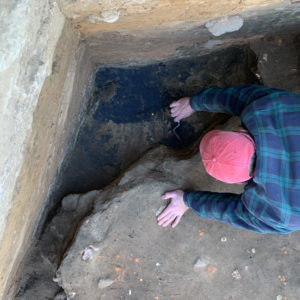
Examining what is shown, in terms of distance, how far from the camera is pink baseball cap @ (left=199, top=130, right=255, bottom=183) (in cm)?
104

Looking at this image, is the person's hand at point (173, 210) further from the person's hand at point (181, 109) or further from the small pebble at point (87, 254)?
the person's hand at point (181, 109)

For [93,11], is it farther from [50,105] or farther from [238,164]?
[238,164]

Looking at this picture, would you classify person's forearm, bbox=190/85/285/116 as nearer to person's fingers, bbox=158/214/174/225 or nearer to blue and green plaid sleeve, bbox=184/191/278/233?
blue and green plaid sleeve, bbox=184/191/278/233

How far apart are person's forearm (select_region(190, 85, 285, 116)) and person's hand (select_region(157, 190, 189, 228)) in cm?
48

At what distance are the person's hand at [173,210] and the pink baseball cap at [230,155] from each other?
0.41 m

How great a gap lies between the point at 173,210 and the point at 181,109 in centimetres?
65

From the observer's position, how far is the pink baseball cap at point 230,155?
104 cm

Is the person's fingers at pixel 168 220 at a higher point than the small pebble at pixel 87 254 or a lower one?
lower

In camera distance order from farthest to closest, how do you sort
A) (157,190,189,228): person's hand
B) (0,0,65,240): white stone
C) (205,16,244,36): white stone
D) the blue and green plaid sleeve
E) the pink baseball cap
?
1. (157,190,189,228): person's hand
2. (205,16,244,36): white stone
3. the blue and green plaid sleeve
4. the pink baseball cap
5. (0,0,65,240): white stone

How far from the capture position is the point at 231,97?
1370 millimetres

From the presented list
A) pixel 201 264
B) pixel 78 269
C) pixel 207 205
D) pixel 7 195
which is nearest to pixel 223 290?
pixel 201 264

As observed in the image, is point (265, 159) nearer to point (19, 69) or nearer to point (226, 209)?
point (226, 209)

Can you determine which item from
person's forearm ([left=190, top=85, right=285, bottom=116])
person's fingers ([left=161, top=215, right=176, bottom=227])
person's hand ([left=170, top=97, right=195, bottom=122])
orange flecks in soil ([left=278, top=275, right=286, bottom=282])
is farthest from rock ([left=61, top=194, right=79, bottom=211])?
orange flecks in soil ([left=278, top=275, right=286, bottom=282])

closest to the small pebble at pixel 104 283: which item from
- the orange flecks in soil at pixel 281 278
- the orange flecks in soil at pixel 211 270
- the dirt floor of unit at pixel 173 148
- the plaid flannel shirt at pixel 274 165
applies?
the dirt floor of unit at pixel 173 148
